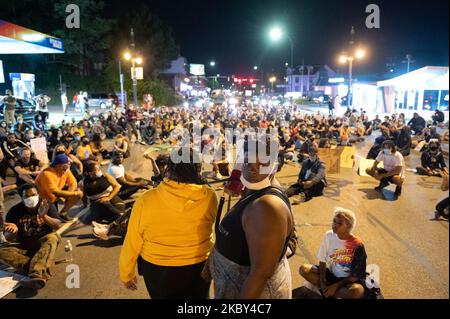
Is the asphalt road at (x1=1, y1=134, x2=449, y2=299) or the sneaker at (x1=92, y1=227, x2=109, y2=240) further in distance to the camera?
the sneaker at (x1=92, y1=227, x2=109, y2=240)

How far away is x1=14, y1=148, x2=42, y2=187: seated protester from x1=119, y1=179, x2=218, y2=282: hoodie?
6518 mm

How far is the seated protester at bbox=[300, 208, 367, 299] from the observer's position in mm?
3393

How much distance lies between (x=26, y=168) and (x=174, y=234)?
23.2 feet

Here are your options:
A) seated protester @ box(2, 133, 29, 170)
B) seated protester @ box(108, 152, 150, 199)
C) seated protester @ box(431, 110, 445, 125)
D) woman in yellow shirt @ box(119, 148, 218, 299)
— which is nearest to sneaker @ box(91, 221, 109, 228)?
seated protester @ box(108, 152, 150, 199)

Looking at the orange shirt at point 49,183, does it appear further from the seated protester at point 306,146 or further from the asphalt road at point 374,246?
the seated protester at point 306,146

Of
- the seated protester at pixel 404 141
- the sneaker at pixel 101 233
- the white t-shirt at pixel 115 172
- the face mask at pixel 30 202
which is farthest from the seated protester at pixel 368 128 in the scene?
the face mask at pixel 30 202

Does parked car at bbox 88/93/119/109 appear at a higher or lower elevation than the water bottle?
higher

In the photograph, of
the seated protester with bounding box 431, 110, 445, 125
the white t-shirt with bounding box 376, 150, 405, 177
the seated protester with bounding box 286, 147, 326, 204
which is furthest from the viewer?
the seated protester with bounding box 431, 110, 445, 125

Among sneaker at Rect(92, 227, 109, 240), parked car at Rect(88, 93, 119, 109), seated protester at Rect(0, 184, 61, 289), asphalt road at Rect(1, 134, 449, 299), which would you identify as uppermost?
parked car at Rect(88, 93, 119, 109)

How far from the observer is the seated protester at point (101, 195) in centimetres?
605

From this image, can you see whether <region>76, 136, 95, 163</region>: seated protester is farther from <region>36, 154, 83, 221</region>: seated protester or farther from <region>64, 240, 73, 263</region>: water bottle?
<region>64, 240, 73, 263</region>: water bottle

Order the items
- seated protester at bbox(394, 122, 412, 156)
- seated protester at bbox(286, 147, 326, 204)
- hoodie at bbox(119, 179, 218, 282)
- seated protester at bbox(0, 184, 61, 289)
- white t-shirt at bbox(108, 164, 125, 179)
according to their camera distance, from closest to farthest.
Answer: hoodie at bbox(119, 179, 218, 282), seated protester at bbox(0, 184, 61, 289), white t-shirt at bbox(108, 164, 125, 179), seated protester at bbox(286, 147, 326, 204), seated protester at bbox(394, 122, 412, 156)
